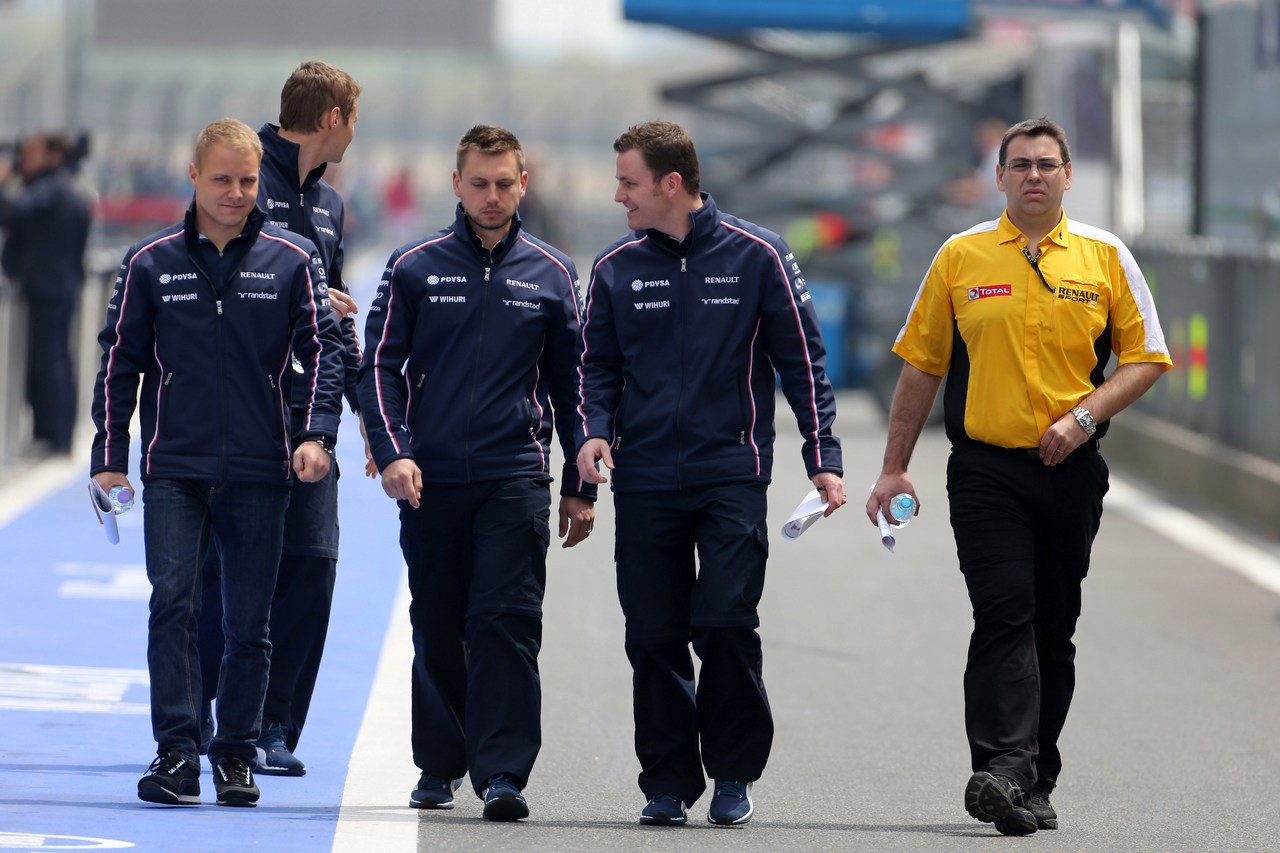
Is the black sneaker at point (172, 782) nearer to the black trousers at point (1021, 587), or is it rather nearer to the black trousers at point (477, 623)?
the black trousers at point (477, 623)

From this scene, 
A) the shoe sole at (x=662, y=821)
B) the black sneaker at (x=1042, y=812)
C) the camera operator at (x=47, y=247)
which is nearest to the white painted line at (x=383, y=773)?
the shoe sole at (x=662, y=821)

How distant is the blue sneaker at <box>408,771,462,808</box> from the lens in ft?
22.3

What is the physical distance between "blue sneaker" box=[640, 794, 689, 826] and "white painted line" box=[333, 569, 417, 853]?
633 millimetres

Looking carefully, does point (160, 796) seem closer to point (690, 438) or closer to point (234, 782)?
point (234, 782)

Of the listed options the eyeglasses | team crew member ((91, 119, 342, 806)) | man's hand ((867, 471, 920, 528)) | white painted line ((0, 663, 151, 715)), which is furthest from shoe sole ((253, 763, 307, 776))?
→ the eyeglasses

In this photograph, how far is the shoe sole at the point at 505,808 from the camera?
6574mm

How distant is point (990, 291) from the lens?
6758 mm

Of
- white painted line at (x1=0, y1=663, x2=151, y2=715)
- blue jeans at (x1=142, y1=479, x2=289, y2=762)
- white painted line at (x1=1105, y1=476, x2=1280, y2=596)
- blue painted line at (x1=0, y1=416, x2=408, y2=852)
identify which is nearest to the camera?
blue painted line at (x1=0, y1=416, x2=408, y2=852)

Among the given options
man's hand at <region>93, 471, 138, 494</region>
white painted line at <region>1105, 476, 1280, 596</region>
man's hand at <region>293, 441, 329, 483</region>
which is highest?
man's hand at <region>293, 441, 329, 483</region>

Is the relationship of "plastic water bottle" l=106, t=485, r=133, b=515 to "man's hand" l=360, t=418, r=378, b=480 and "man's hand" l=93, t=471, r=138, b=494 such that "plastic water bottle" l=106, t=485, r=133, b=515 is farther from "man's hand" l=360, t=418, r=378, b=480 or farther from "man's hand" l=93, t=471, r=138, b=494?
"man's hand" l=360, t=418, r=378, b=480

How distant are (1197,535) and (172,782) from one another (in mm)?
8393

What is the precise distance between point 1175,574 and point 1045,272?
589cm

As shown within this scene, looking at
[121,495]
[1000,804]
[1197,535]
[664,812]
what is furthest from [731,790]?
[1197,535]

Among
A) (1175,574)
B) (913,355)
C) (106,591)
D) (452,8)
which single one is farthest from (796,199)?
(452,8)
